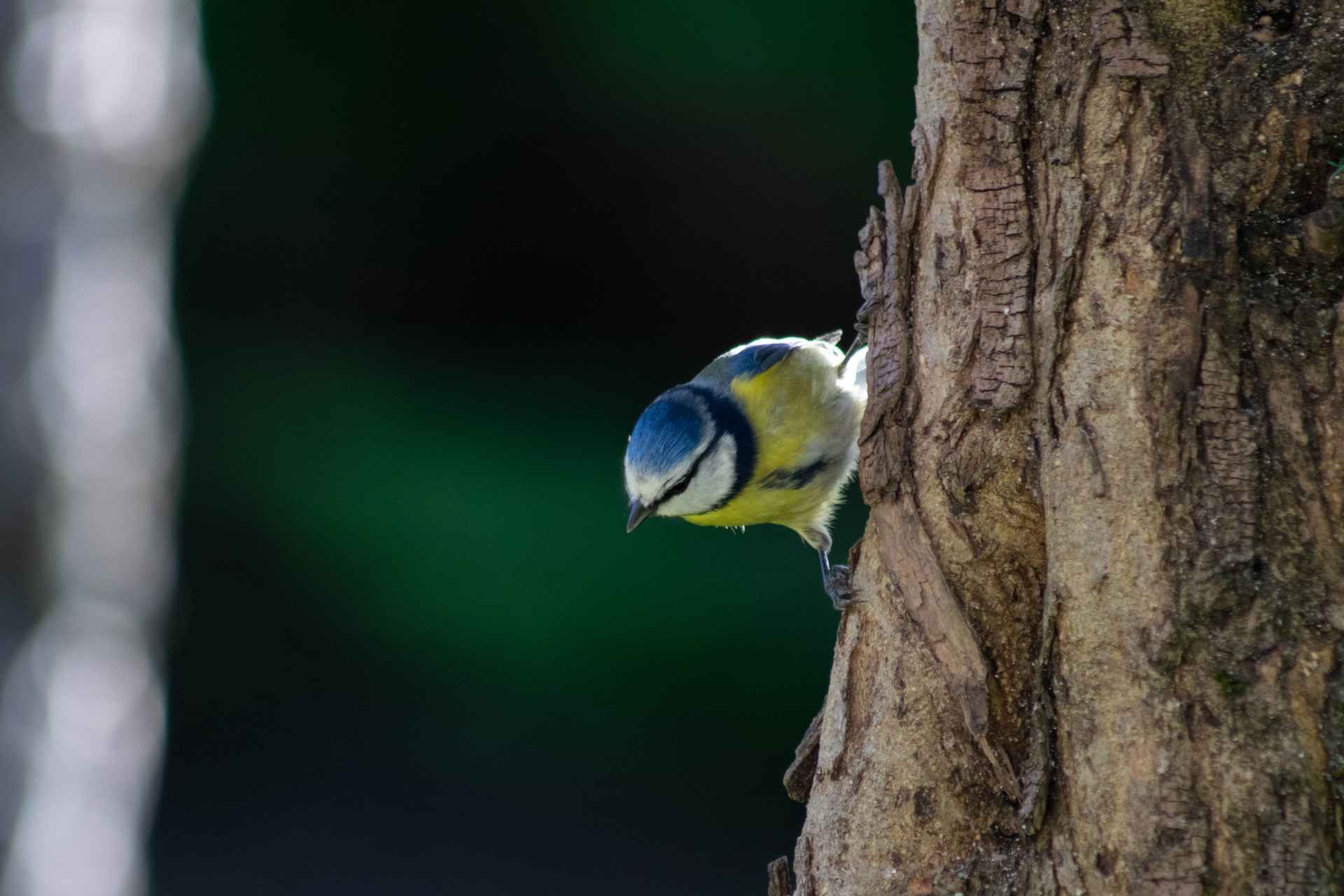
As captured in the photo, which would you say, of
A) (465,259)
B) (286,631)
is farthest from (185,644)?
(465,259)

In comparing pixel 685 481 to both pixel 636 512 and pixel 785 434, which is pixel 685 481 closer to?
pixel 636 512

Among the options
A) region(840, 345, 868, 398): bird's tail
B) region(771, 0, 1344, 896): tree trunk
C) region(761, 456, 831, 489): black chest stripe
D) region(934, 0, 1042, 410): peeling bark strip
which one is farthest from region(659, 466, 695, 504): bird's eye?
region(934, 0, 1042, 410): peeling bark strip

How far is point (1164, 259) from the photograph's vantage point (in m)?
1.56

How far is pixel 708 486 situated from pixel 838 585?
496 mm

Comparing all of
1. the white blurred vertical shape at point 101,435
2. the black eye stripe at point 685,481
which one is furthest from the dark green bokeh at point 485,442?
the black eye stripe at point 685,481

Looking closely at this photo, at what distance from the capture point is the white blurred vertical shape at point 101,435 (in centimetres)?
409

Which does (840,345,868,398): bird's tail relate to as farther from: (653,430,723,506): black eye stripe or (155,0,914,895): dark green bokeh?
(155,0,914,895): dark green bokeh

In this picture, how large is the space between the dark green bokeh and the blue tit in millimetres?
1760

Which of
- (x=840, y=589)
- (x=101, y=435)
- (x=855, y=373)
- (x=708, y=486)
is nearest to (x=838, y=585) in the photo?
(x=840, y=589)

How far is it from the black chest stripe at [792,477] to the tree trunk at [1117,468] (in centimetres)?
105

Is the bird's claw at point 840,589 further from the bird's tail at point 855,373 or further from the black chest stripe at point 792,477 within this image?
the bird's tail at point 855,373

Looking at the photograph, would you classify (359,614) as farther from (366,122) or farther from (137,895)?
(366,122)

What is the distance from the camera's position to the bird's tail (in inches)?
122

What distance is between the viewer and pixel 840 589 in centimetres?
216
